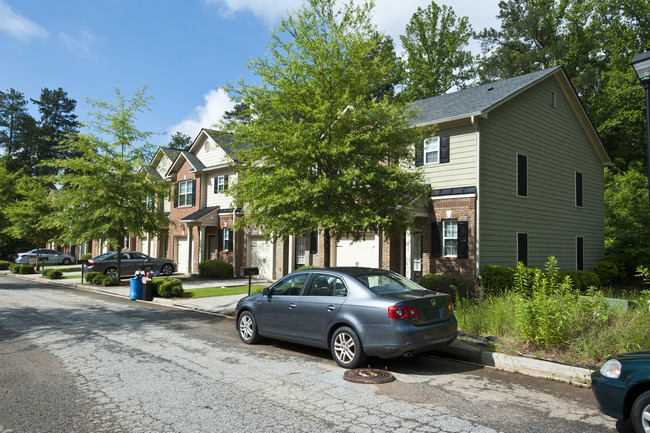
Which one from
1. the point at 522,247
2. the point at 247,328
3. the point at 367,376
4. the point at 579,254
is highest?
the point at 522,247

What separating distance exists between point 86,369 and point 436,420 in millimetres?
5039

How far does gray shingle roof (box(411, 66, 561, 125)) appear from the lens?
16.3 meters

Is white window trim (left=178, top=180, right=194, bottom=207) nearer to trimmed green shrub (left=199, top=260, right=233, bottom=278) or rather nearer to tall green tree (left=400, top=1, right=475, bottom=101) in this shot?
Answer: trimmed green shrub (left=199, top=260, right=233, bottom=278)

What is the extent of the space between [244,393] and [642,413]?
4.12 meters

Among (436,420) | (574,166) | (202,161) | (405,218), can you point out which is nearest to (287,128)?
(405,218)

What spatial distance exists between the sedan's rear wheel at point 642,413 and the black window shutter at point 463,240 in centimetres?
1163

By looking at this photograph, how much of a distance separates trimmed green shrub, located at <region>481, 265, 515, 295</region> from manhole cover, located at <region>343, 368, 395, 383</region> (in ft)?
27.4

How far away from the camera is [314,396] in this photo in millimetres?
5559

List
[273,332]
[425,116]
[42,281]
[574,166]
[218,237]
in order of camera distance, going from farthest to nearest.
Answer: [218,237], [42,281], [574,166], [425,116], [273,332]

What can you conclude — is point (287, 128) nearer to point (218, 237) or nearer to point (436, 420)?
point (436, 420)

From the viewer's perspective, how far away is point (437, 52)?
129 ft

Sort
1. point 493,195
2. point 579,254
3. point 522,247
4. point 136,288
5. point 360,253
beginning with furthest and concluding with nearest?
1. point 579,254
2. point 360,253
3. point 522,247
4. point 493,195
5. point 136,288

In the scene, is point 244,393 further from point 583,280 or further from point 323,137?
point 583,280

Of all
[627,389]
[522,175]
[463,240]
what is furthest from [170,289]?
[627,389]
